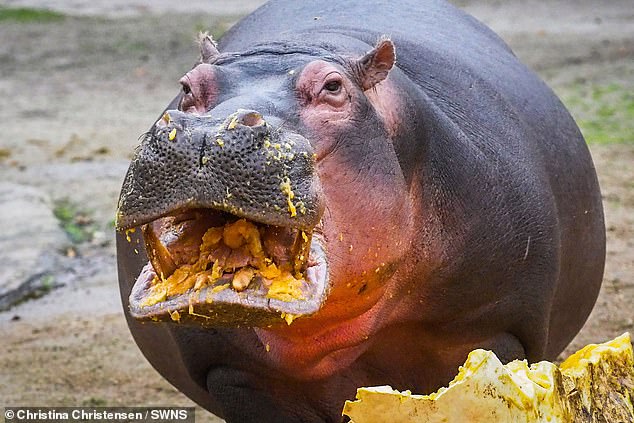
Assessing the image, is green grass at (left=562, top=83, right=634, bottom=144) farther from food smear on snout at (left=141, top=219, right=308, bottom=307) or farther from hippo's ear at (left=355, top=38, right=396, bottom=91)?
food smear on snout at (left=141, top=219, right=308, bottom=307)

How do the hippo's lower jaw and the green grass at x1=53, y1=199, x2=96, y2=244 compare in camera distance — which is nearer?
the hippo's lower jaw

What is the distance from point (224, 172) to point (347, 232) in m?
0.45

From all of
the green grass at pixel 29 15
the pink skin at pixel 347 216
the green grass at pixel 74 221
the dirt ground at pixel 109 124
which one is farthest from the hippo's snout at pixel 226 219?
the green grass at pixel 29 15

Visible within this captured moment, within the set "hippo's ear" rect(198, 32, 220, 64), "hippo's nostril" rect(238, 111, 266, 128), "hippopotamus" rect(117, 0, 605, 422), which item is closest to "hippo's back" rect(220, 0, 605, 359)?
"hippopotamus" rect(117, 0, 605, 422)

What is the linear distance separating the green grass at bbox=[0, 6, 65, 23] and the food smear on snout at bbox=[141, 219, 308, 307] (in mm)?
11809

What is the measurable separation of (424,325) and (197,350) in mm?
634

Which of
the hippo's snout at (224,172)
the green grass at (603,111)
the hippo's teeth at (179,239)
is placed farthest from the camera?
the green grass at (603,111)

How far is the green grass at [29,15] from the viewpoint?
14.1 meters

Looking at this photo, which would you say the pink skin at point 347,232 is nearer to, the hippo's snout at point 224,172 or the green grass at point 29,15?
the hippo's snout at point 224,172

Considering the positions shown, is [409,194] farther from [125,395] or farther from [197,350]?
[125,395]

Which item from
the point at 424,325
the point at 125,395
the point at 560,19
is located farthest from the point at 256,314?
the point at 560,19

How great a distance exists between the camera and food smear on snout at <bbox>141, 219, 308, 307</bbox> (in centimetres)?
267

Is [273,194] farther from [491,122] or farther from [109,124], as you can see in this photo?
[109,124]

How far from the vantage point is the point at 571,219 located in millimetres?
4062
